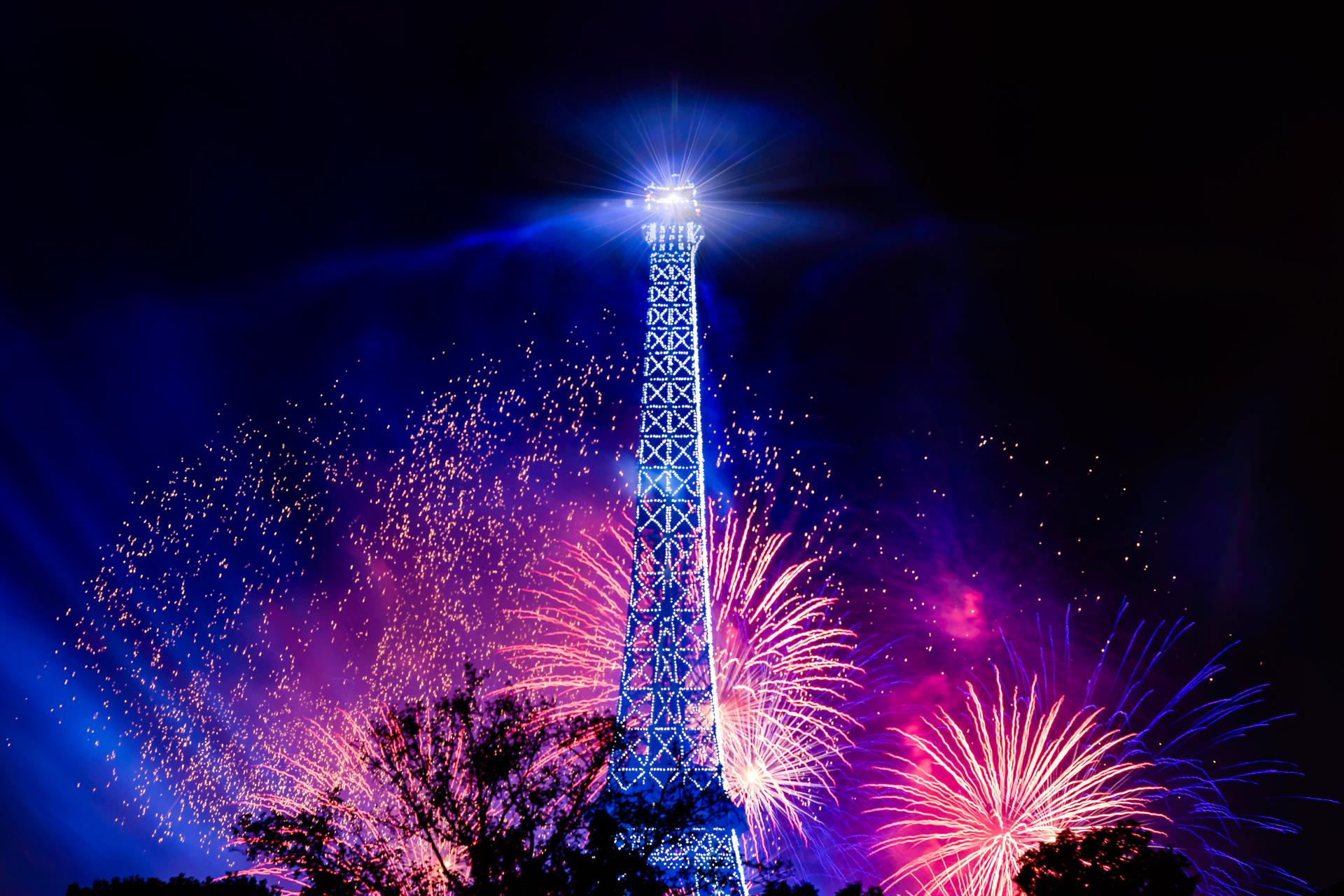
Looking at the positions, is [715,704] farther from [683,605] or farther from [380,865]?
[380,865]

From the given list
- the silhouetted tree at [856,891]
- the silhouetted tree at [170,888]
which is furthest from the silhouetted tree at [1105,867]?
the silhouetted tree at [170,888]

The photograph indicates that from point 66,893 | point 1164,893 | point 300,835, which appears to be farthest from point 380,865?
point 1164,893

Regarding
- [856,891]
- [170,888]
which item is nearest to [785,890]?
[856,891]

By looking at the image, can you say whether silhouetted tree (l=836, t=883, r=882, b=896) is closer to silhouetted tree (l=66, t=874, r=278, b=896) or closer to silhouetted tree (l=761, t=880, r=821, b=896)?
silhouetted tree (l=761, t=880, r=821, b=896)

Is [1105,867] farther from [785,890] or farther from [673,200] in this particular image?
[673,200]

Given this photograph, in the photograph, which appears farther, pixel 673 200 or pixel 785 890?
pixel 673 200

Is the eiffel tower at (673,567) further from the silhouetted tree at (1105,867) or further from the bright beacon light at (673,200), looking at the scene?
the silhouetted tree at (1105,867)

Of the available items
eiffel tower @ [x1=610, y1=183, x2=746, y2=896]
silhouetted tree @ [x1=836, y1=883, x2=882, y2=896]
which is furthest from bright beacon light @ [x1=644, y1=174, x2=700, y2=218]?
silhouetted tree @ [x1=836, y1=883, x2=882, y2=896]
